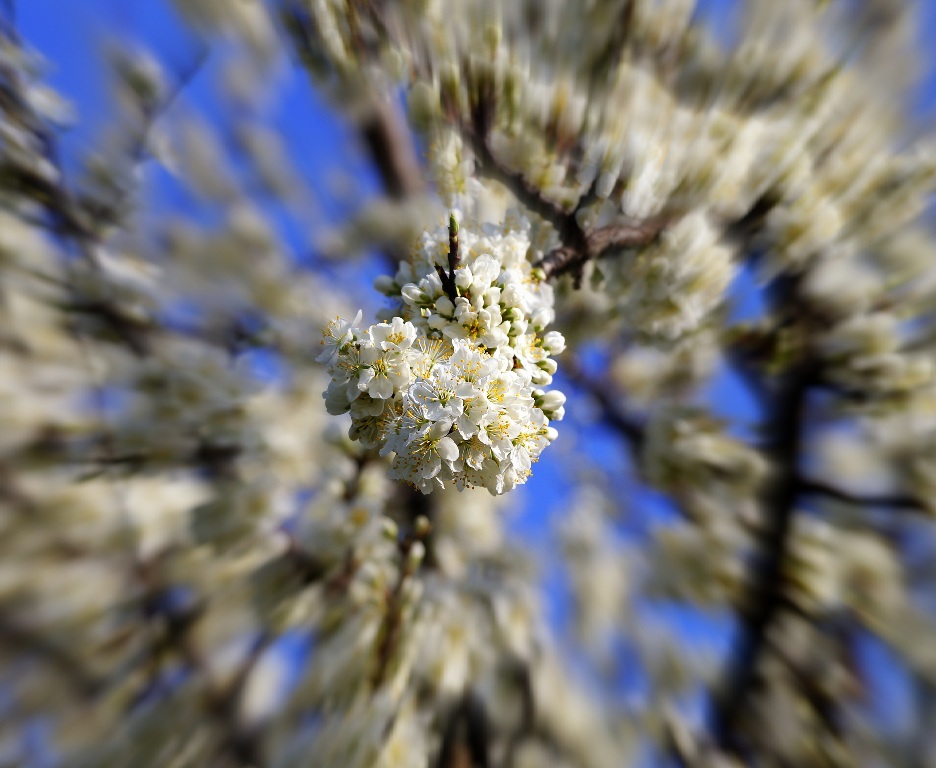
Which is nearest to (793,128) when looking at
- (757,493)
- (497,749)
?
(757,493)

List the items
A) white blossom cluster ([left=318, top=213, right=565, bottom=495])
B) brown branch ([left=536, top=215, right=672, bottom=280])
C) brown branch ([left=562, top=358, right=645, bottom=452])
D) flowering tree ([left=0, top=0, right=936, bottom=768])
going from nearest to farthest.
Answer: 1. white blossom cluster ([left=318, top=213, right=565, bottom=495])
2. brown branch ([left=536, top=215, right=672, bottom=280])
3. flowering tree ([left=0, top=0, right=936, bottom=768])
4. brown branch ([left=562, top=358, right=645, bottom=452])

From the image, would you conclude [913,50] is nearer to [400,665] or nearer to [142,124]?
[400,665]

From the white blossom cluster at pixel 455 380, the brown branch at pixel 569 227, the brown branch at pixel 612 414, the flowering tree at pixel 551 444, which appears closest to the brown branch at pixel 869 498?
the flowering tree at pixel 551 444

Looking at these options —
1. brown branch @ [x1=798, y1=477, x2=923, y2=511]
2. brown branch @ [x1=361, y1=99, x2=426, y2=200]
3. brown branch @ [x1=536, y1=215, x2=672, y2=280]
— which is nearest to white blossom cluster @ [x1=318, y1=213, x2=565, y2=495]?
brown branch @ [x1=536, y1=215, x2=672, y2=280]

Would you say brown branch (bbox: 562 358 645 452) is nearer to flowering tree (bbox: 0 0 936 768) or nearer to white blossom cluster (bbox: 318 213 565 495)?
flowering tree (bbox: 0 0 936 768)

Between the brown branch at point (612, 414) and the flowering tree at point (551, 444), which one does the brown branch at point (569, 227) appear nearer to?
the flowering tree at point (551, 444)

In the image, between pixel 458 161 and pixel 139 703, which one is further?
pixel 139 703
